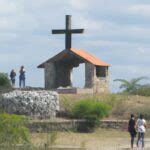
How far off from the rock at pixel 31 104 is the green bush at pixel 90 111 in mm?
1325

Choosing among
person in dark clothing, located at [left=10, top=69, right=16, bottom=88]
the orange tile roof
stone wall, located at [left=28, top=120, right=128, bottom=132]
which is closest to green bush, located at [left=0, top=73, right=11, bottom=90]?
person in dark clothing, located at [left=10, top=69, right=16, bottom=88]

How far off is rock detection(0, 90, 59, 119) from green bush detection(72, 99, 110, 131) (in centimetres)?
132

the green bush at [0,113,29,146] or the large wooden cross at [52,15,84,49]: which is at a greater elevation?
the large wooden cross at [52,15,84,49]

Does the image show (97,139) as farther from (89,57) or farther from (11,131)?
(11,131)

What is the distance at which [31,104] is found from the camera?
45.5 meters

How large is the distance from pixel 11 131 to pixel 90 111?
860 inches

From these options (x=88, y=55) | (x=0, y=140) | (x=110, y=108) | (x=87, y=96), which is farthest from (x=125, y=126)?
(x=0, y=140)

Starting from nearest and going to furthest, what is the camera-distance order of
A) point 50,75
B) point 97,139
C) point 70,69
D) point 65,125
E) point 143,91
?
point 97,139 < point 65,125 < point 50,75 < point 70,69 < point 143,91

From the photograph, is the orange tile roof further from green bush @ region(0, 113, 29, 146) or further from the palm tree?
green bush @ region(0, 113, 29, 146)

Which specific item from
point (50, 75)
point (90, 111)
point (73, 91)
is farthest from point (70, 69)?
point (90, 111)

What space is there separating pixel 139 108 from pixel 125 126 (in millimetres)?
2481

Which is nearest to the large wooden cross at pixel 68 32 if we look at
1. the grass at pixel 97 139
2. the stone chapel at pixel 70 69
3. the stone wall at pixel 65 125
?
the stone chapel at pixel 70 69

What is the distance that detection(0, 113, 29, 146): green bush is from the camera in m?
22.4

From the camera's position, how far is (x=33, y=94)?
45.8 meters
